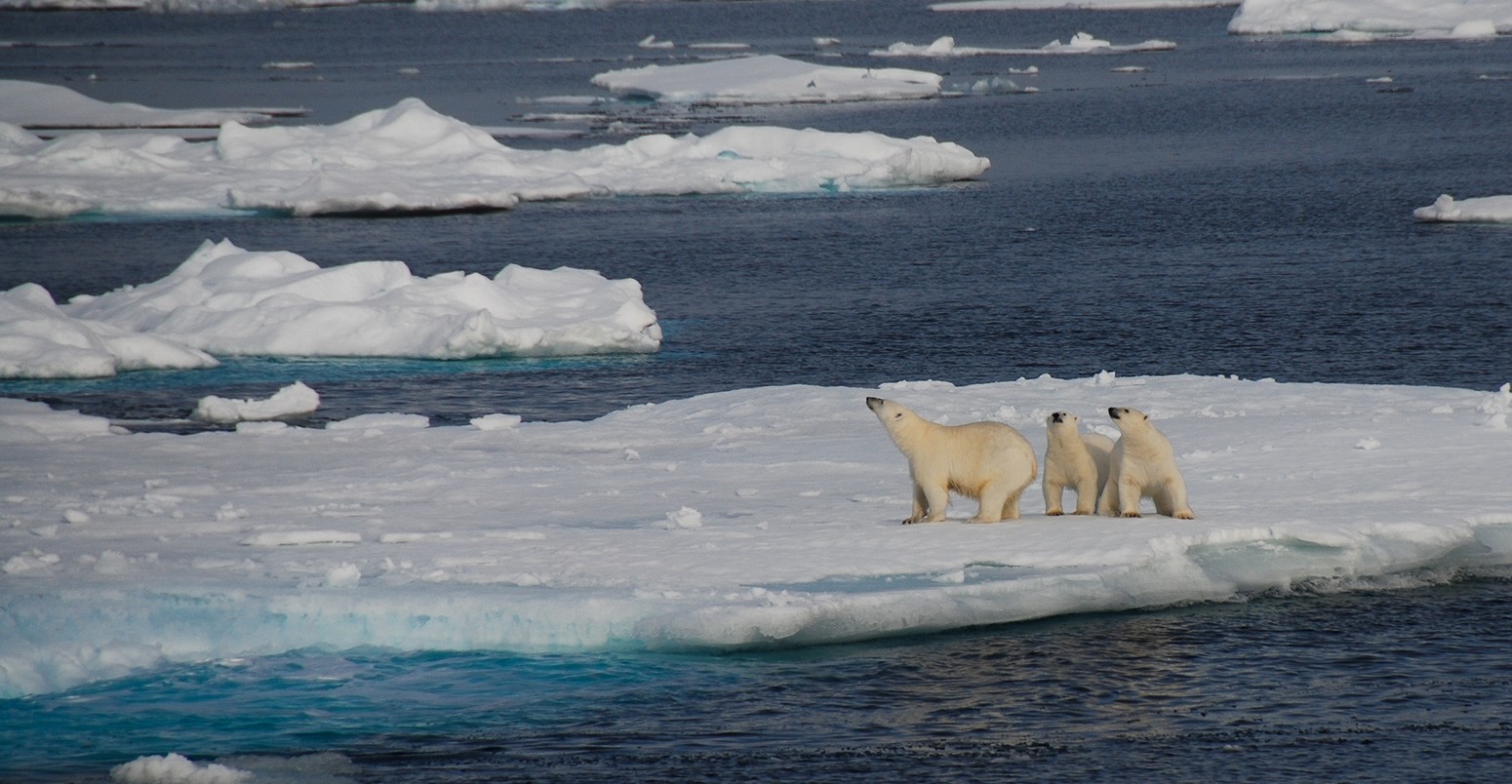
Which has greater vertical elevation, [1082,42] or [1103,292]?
[1082,42]

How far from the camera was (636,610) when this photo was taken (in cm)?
1012

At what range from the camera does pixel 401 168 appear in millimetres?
38344

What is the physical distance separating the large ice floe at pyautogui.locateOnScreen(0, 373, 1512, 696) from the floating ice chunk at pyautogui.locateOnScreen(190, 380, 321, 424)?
332cm

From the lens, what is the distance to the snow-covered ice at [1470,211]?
32375mm

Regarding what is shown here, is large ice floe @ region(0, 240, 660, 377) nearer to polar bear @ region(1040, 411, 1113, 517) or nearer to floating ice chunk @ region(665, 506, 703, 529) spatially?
floating ice chunk @ region(665, 506, 703, 529)

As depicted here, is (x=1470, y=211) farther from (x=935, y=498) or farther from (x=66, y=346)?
(x=935, y=498)

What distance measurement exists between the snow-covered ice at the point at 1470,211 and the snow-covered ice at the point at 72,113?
3130 cm

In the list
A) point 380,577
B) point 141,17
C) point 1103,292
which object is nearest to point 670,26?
point 141,17

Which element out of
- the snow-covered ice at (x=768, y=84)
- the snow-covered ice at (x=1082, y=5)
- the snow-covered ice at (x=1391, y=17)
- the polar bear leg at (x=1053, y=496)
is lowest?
the polar bear leg at (x=1053, y=496)

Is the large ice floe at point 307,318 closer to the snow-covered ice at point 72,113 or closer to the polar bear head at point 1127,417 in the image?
the polar bear head at point 1127,417

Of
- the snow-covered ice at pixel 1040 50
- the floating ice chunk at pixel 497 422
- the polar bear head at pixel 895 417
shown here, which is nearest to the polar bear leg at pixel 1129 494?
the polar bear head at pixel 895 417

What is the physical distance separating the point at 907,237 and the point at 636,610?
2456 cm

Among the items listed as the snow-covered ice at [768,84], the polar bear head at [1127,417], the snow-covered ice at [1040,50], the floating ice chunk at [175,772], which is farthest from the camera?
the snow-covered ice at [1040,50]

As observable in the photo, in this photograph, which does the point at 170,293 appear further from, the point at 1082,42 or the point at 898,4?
the point at 898,4
